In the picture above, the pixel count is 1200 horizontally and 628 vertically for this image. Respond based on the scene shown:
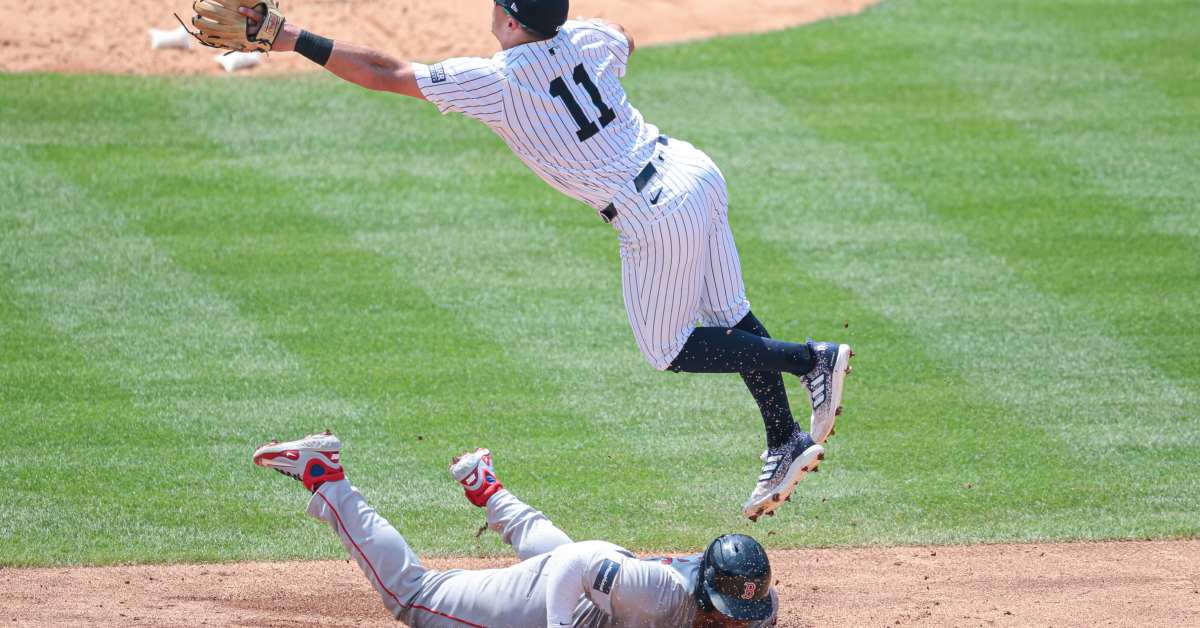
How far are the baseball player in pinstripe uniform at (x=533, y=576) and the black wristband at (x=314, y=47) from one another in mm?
1598

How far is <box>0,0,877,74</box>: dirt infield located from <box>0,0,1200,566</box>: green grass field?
43 centimetres

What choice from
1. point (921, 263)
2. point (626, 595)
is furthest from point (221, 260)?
point (626, 595)

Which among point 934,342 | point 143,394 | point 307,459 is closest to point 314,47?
point 307,459

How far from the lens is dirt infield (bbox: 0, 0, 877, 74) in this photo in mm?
13703

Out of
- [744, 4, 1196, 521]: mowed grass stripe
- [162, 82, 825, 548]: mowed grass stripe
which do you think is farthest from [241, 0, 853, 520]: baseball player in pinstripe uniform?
[744, 4, 1196, 521]: mowed grass stripe

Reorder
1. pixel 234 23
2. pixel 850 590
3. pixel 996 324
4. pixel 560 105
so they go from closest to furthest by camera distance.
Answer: pixel 234 23, pixel 560 105, pixel 850 590, pixel 996 324

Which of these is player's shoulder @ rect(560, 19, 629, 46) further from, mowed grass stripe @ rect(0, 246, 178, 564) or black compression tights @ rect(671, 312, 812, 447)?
mowed grass stripe @ rect(0, 246, 178, 564)

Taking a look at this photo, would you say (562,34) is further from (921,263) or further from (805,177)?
(805,177)

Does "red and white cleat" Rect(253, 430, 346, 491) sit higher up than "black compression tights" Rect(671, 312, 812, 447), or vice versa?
"black compression tights" Rect(671, 312, 812, 447)

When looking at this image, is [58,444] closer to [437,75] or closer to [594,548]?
[437,75]

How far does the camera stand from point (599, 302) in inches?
417

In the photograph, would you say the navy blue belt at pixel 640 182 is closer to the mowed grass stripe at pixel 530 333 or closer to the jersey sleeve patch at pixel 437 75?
the jersey sleeve patch at pixel 437 75

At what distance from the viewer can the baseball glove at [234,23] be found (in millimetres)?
5676

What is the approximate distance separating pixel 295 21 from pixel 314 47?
8610 mm
